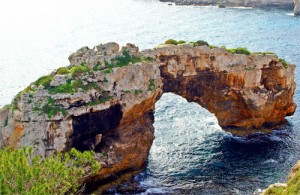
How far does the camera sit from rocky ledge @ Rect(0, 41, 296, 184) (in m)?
39.6

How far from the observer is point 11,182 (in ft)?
76.4

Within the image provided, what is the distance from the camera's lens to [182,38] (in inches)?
3856

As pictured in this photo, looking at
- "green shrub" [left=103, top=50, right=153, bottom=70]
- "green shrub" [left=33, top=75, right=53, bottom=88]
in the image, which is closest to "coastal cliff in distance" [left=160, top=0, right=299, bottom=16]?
"green shrub" [left=103, top=50, right=153, bottom=70]

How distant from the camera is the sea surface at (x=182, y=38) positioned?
44969 millimetres

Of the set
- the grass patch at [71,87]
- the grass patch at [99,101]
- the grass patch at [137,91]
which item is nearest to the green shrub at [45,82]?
the grass patch at [71,87]

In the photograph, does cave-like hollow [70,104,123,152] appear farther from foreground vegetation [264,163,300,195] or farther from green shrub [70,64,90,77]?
foreground vegetation [264,163,300,195]

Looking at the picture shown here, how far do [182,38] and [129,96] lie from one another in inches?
2242

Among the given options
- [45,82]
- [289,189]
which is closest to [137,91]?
[45,82]

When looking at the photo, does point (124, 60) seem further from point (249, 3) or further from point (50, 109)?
point (249, 3)

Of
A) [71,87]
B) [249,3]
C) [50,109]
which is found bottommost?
[50,109]

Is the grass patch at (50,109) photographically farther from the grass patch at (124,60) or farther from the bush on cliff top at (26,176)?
the bush on cliff top at (26,176)

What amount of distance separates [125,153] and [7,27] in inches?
3079

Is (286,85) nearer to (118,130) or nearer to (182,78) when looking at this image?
(182,78)

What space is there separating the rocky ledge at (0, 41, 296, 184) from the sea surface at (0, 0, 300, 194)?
3490 mm
